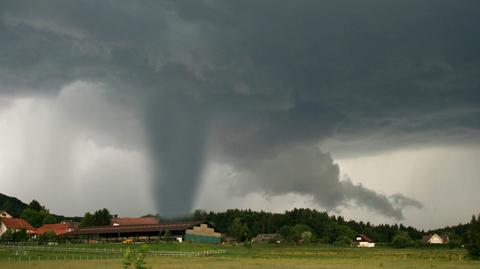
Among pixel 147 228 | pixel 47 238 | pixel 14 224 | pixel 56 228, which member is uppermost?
pixel 14 224

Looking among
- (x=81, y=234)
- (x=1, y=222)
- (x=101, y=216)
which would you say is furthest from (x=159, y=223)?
(x=1, y=222)

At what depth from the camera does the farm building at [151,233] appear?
5979 inches

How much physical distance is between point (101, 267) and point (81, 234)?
4199 inches

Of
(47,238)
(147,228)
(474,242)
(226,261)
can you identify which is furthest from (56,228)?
(474,242)

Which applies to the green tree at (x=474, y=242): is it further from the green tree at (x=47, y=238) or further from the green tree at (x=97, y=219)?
the green tree at (x=97, y=219)

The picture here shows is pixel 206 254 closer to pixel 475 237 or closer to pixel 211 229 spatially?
pixel 475 237

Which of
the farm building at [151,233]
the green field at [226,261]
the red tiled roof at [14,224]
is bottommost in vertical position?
the green field at [226,261]

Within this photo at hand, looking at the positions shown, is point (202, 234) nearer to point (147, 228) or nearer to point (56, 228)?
point (147, 228)

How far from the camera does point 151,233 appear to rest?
156 m

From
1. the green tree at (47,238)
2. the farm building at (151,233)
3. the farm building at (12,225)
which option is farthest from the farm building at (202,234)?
the farm building at (12,225)

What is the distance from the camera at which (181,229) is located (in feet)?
495

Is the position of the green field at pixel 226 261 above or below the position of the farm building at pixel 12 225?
below

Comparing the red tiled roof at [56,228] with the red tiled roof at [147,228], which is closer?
the red tiled roof at [147,228]

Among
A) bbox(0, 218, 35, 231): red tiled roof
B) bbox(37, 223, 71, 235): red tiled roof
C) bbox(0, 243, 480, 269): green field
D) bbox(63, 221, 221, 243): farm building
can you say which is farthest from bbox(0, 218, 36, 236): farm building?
bbox(0, 243, 480, 269): green field
